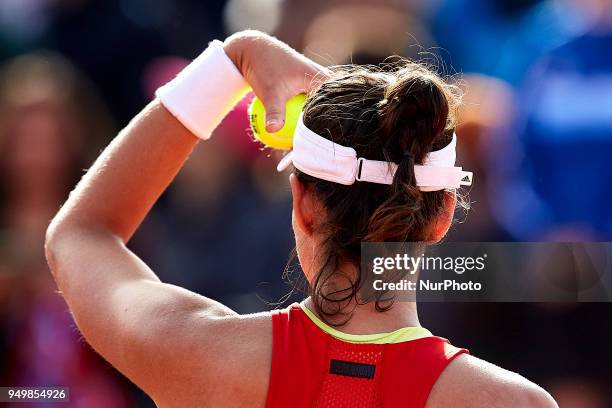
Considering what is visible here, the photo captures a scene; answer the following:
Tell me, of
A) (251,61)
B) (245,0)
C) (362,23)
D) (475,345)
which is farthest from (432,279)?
(245,0)

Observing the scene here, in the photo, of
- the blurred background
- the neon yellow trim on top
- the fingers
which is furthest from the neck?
the blurred background

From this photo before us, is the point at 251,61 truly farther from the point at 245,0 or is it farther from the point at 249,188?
the point at 245,0

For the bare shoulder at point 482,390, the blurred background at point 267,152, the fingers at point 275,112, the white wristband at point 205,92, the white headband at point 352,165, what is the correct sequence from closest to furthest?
the bare shoulder at point 482,390 < the white headband at point 352,165 < the fingers at point 275,112 < the white wristband at point 205,92 < the blurred background at point 267,152

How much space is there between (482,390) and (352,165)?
0.44 metres

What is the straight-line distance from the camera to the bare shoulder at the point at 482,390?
1.42 metres

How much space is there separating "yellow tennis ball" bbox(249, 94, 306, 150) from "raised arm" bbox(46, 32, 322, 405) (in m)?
0.03

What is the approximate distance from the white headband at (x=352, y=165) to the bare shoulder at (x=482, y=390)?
328mm

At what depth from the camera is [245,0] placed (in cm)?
466

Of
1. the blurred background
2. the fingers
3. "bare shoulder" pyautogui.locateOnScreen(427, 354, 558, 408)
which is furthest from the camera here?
the blurred background

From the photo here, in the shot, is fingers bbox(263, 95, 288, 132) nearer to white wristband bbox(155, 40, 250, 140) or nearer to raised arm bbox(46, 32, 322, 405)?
raised arm bbox(46, 32, 322, 405)

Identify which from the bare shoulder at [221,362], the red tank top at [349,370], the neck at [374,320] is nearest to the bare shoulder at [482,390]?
the red tank top at [349,370]

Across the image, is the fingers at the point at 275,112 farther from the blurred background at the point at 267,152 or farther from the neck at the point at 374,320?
the blurred background at the point at 267,152

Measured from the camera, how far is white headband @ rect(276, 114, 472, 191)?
1.54m

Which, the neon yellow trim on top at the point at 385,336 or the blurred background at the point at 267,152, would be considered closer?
the neon yellow trim on top at the point at 385,336
